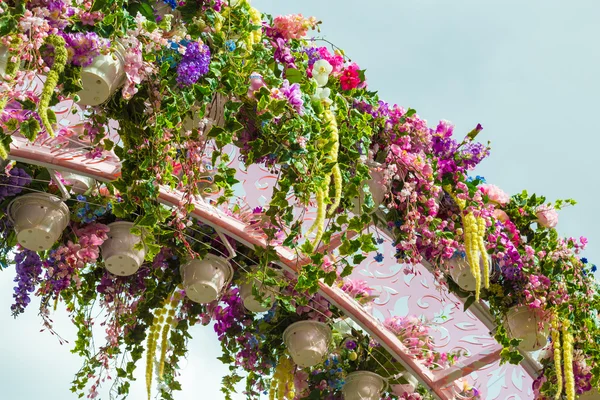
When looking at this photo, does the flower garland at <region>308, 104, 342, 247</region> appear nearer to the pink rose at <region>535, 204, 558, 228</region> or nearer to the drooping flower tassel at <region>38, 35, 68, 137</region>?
the drooping flower tassel at <region>38, 35, 68, 137</region>

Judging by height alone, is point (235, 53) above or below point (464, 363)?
below

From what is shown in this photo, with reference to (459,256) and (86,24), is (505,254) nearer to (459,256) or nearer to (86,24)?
(459,256)

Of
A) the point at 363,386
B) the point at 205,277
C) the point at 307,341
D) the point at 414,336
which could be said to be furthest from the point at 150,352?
the point at 414,336

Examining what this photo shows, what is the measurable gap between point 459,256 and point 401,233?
357 mm

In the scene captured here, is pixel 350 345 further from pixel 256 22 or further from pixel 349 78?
pixel 256 22

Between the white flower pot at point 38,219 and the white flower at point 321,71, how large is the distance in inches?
49.6

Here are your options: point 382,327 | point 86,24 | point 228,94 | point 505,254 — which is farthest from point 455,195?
point 86,24

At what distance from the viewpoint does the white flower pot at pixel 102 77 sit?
10.3 ft

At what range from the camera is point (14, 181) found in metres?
4.04

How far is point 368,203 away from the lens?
3836mm

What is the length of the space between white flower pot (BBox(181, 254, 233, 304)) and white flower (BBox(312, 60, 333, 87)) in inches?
44.3

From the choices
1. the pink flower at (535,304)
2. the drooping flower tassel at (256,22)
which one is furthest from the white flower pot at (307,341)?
the drooping flower tassel at (256,22)

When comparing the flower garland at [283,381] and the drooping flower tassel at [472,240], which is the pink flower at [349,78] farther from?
the flower garland at [283,381]

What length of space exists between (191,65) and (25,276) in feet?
5.57
